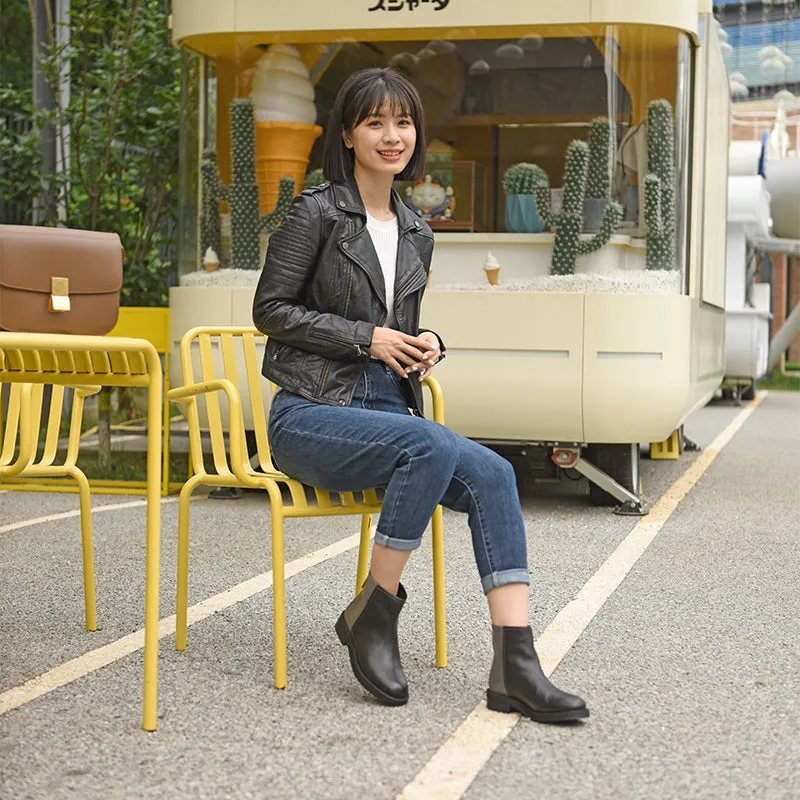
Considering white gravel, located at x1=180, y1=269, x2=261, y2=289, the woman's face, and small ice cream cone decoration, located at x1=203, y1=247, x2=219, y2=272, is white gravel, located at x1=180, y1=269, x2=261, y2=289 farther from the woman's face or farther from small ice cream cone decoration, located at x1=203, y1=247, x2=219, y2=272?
the woman's face

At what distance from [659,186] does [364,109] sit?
11.3 ft

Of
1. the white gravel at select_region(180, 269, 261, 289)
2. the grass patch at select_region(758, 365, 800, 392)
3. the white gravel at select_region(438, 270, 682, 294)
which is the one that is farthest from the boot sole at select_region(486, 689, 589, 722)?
the grass patch at select_region(758, 365, 800, 392)

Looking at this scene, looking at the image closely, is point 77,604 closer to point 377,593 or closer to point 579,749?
point 377,593

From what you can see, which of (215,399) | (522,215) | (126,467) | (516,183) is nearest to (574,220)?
(522,215)

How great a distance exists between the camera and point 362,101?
12.0 feet

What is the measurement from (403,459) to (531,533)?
293 cm

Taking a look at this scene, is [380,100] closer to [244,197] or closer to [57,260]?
[57,260]

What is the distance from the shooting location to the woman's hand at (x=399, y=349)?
3541mm

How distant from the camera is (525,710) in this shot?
3.26m

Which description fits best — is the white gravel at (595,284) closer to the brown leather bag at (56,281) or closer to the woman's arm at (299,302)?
the woman's arm at (299,302)

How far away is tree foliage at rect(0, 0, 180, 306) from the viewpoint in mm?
8789

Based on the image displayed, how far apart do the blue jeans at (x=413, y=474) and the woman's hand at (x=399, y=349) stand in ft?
0.45

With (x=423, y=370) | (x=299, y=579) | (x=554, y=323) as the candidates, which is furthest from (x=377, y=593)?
(x=554, y=323)

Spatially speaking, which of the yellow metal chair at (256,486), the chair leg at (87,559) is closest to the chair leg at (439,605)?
the yellow metal chair at (256,486)
